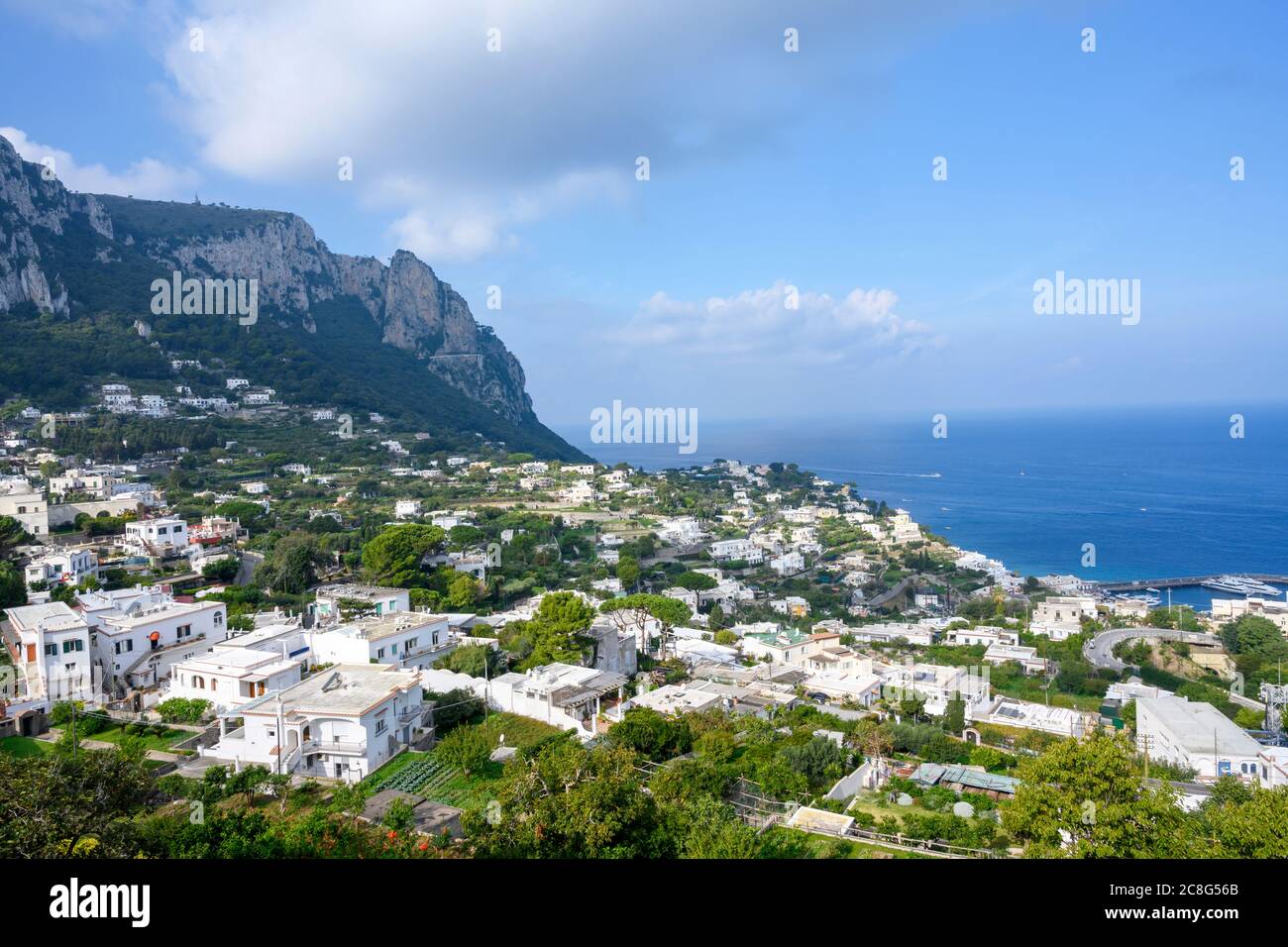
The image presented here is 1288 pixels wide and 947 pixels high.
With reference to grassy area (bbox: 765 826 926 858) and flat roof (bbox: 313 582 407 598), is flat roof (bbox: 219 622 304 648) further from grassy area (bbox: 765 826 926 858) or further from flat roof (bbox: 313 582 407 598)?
grassy area (bbox: 765 826 926 858)

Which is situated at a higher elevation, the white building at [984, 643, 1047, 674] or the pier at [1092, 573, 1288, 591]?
the white building at [984, 643, 1047, 674]

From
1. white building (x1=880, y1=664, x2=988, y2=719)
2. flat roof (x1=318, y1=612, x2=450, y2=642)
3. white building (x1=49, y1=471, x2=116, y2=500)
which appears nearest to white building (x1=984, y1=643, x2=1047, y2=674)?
white building (x1=880, y1=664, x2=988, y2=719)

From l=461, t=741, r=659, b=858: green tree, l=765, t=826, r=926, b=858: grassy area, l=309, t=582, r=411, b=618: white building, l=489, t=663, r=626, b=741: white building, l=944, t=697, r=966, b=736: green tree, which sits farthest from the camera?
l=309, t=582, r=411, b=618: white building

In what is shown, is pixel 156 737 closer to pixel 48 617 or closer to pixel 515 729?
pixel 48 617

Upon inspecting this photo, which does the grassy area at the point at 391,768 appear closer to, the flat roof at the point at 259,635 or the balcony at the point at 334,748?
the balcony at the point at 334,748

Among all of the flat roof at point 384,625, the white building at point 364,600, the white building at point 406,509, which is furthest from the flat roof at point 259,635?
the white building at point 406,509
